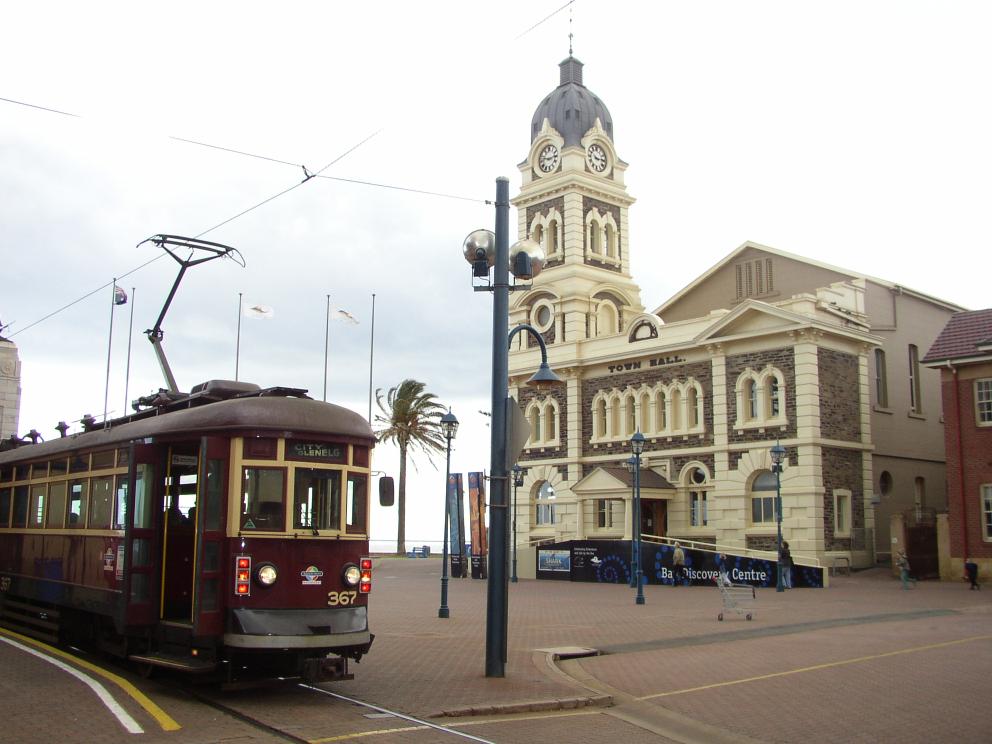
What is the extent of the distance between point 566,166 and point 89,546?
39579mm

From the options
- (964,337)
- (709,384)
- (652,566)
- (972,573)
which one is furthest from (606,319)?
(972,573)

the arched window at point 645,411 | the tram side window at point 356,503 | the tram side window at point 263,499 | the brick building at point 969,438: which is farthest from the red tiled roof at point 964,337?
the tram side window at point 263,499

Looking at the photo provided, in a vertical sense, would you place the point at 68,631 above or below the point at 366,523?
below

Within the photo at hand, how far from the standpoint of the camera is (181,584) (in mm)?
12469

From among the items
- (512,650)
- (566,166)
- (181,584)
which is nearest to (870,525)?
(566,166)

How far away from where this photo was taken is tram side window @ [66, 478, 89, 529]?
13859 millimetres

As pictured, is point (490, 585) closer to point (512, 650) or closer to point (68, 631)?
point (512, 650)

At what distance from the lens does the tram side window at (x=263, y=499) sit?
1128 cm

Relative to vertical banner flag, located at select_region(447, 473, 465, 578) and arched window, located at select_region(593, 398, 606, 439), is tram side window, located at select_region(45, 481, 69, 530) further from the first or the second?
arched window, located at select_region(593, 398, 606, 439)

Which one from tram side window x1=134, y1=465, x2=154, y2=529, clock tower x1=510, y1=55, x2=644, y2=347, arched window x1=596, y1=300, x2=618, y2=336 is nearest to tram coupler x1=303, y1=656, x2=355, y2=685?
tram side window x1=134, y1=465, x2=154, y2=529

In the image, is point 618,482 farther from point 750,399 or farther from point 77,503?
point 77,503

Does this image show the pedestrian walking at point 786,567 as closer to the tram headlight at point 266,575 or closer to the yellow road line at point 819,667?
the yellow road line at point 819,667

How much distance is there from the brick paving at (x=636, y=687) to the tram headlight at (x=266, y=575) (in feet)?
4.12

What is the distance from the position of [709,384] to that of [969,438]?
10.2m
